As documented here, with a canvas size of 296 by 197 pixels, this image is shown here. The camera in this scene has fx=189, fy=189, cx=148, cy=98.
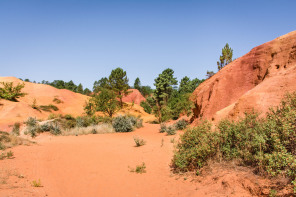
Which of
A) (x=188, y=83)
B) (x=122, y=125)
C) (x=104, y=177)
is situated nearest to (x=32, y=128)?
(x=122, y=125)

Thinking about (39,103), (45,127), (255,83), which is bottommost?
(45,127)

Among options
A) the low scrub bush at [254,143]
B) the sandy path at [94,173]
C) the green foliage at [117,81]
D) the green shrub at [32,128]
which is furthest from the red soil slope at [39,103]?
the low scrub bush at [254,143]

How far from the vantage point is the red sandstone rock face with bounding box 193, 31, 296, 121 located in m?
7.25

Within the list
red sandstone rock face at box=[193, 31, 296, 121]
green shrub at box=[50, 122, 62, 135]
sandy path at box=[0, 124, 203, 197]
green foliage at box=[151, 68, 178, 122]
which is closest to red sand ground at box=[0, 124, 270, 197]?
sandy path at box=[0, 124, 203, 197]

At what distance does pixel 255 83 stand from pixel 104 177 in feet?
31.0

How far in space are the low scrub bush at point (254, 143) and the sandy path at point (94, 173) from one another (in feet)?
2.87

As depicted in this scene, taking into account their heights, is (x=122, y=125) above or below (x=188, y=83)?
below

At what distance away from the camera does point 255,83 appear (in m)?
10.6

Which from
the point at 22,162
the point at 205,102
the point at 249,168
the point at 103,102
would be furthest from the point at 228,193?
the point at 103,102

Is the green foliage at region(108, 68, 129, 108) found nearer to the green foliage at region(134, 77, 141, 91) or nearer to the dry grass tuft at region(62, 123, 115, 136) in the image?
the dry grass tuft at region(62, 123, 115, 136)

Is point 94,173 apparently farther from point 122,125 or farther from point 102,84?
point 102,84

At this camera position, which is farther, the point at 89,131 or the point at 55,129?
the point at 89,131

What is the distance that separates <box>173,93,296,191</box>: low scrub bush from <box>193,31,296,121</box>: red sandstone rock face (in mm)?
2065

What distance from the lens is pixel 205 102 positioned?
13102 mm
